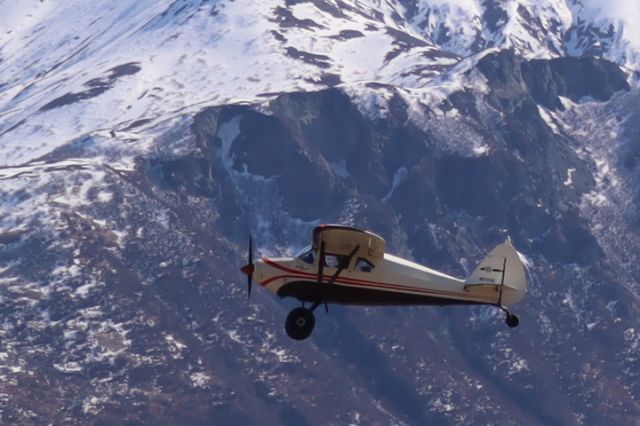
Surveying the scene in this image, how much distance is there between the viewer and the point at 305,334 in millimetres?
148500

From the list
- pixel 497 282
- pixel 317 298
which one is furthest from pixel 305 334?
pixel 497 282

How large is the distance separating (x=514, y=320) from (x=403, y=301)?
9409 millimetres

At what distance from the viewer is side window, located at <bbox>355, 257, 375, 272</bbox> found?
481 ft

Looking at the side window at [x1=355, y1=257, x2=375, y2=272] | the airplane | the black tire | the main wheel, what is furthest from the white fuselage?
the black tire

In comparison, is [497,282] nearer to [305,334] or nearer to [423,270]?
[423,270]

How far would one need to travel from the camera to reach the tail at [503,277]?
14900 centimetres

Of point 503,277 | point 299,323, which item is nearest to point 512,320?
point 503,277

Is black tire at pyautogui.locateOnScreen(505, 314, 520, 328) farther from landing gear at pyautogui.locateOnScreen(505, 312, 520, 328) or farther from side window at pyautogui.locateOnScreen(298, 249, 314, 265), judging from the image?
side window at pyautogui.locateOnScreen(298, 249, 314, 265)

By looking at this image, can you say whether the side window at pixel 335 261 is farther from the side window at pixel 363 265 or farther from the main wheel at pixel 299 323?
the main wheel at pixel 299 323

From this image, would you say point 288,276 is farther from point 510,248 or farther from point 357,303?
point 510,248

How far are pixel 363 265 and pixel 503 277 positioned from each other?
35.8 feet

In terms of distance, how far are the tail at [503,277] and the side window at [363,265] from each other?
7972 mm

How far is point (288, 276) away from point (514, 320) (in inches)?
675

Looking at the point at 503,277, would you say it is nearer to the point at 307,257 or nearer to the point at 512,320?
the point at 512,320
